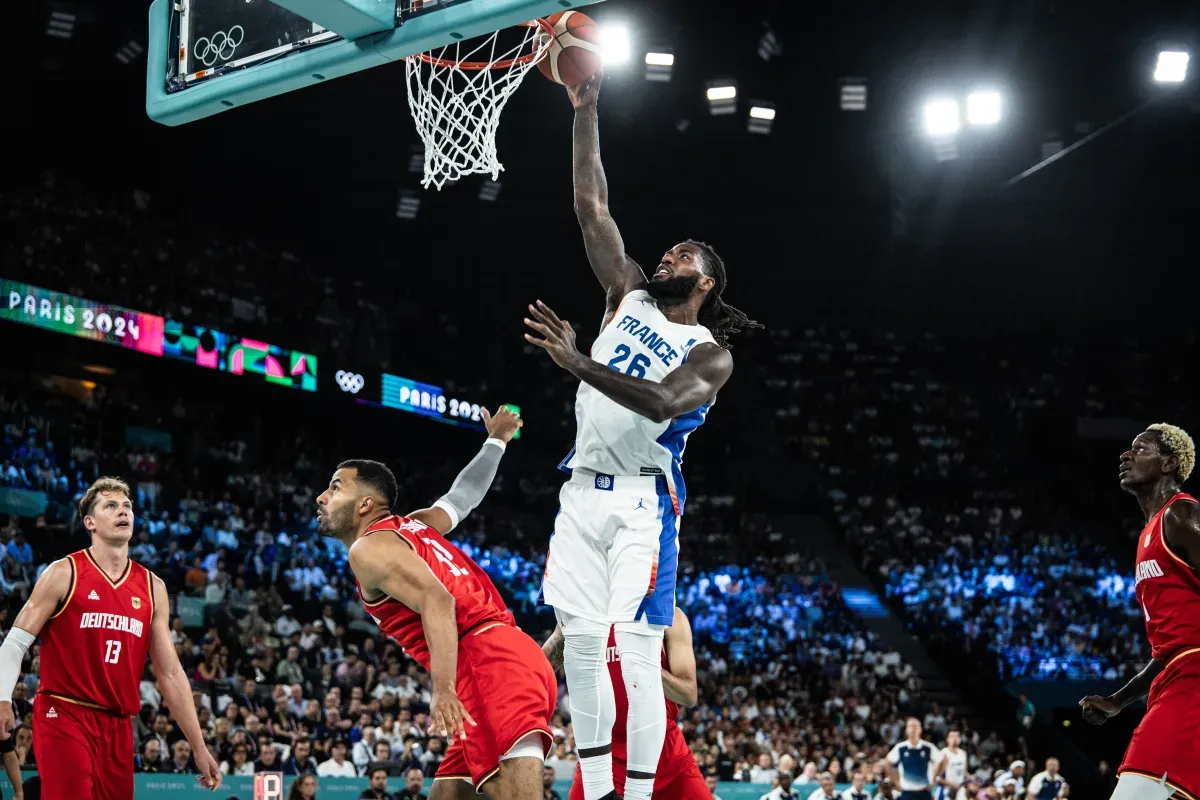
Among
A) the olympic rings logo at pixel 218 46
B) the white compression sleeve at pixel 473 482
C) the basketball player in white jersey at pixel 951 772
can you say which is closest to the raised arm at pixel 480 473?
the white compression sleeve at pixel 473 482

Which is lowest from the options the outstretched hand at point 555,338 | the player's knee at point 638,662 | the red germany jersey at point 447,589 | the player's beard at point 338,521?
the player's knee at point 638,662

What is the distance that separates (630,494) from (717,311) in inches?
44.9

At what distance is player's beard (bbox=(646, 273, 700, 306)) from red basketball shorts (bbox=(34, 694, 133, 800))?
3270mm

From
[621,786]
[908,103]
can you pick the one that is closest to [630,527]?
[621,786]

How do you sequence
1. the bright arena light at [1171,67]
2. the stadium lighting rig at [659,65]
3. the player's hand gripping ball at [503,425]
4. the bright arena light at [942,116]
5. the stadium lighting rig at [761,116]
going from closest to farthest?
1. the player's hand gripping ball at [503,425]
2. the bright arena light at [1171,67]
3. the stadium lighting rig at [659,65]
4. the bright arena light at [942,116]
5. the stadium lighting rig at [761,116]

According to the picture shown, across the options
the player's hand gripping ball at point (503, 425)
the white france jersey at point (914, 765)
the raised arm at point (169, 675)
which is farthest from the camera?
the white france jersey at point (914, 765)

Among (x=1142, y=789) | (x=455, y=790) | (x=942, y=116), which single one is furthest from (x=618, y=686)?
(x=942, y=116)

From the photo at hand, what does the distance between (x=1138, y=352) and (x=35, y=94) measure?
24.7m

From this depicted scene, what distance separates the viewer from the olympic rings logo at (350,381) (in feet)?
80.0

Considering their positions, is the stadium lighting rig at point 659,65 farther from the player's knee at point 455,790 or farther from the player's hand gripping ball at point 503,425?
the player's knee at point 455,790

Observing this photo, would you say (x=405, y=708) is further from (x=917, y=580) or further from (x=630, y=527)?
(x=917, y=580)

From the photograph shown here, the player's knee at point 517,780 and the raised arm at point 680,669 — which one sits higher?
the raised arm at point 680,669

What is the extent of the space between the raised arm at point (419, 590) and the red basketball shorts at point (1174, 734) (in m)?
2.74

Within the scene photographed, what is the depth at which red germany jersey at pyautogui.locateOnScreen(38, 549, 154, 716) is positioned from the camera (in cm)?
555
